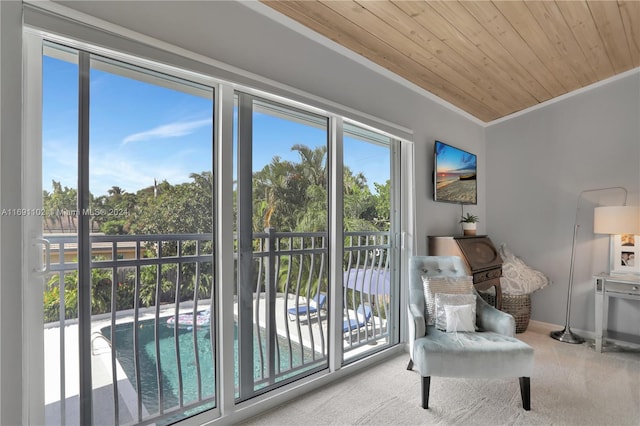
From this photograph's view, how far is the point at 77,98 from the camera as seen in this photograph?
1489mm

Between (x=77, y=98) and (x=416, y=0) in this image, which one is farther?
(x=416, y=0)

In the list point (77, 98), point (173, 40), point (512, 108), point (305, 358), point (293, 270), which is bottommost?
point (305, 358)

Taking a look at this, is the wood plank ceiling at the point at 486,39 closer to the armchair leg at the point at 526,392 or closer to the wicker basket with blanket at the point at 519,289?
the wicker basket with blanket at the point at 519,289

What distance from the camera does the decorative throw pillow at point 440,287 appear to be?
8.35 ft

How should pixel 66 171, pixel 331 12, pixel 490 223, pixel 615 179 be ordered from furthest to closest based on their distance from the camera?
pixel 490 223 < pixel 615 179 < pixel 331 12 < pixel 66 171

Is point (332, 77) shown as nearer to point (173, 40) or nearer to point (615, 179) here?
point (173, 40)

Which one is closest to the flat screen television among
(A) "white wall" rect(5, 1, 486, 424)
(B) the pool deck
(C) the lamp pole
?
(A) "white wall" rect(5, 1, 486, 424)

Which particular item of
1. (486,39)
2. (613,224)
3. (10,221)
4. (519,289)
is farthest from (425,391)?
(486,39)

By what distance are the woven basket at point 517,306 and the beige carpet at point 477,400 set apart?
735 mm

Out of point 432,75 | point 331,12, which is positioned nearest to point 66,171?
point 331,12

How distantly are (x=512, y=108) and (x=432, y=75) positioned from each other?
5.09 ft

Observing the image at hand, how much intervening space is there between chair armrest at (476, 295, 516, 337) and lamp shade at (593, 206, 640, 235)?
1552 millimetres

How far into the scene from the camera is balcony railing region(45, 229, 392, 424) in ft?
4.85

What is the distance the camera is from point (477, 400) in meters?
2.21
